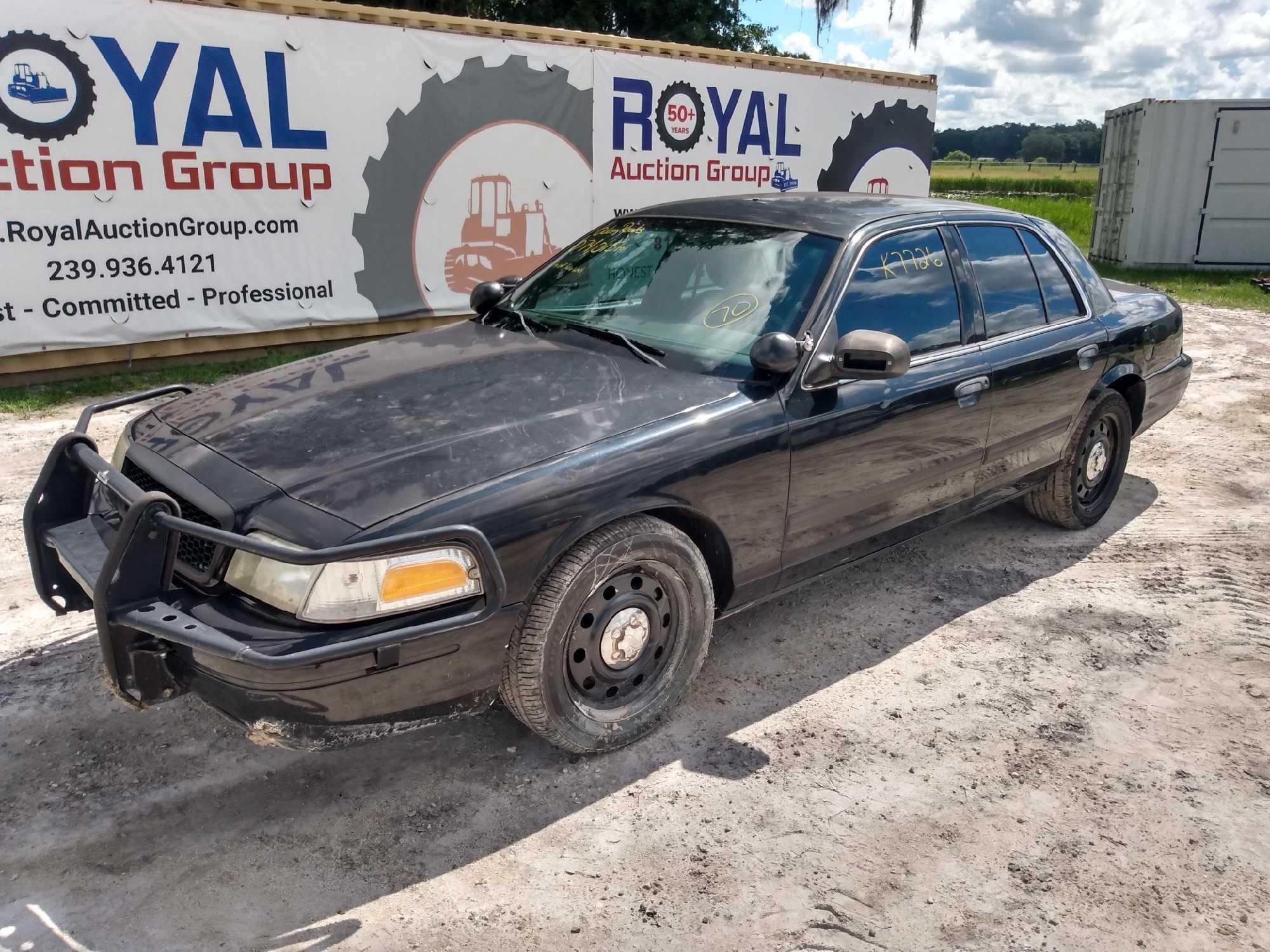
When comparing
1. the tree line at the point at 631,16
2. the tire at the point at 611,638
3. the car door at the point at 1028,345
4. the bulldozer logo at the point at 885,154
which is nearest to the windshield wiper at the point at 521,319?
the tire at the point at 611,638

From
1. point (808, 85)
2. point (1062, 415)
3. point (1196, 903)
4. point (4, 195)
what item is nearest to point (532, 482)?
point (1196, 903)

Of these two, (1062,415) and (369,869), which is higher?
(1062,415)

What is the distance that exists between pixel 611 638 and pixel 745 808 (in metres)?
0.64

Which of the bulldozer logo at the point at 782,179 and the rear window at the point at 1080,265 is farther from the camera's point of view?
the bulldozer logo at the point at 782,179

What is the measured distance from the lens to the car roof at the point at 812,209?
13.0 ft

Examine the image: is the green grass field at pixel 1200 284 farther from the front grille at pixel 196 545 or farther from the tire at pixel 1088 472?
the front grille at pixel 196 545

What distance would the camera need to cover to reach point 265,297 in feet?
27.2

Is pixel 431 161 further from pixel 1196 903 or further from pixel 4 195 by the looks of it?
pixel 1196 903

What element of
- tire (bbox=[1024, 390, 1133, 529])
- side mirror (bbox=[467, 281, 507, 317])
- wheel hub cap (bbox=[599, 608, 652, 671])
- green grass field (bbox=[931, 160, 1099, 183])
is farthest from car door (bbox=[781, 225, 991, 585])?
green grass field (bbox=[931, 160, 1099, 183])

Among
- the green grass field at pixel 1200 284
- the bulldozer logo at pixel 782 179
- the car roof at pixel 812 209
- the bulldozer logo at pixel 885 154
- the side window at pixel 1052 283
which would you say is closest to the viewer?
the car roof at pixel 812 209

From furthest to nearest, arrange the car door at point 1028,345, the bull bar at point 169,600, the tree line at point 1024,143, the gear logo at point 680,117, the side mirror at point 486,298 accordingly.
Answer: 1. the tree line at point 1024,143
2. the gear logo at point 680,117
3. the side mirror at point 486,298
4. the car door at point 1028,345
5. the bull bar at point 169,600

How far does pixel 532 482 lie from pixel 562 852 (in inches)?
40.5

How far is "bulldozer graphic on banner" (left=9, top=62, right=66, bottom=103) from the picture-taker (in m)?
6.86

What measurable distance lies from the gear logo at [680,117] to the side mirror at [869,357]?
299 inches
